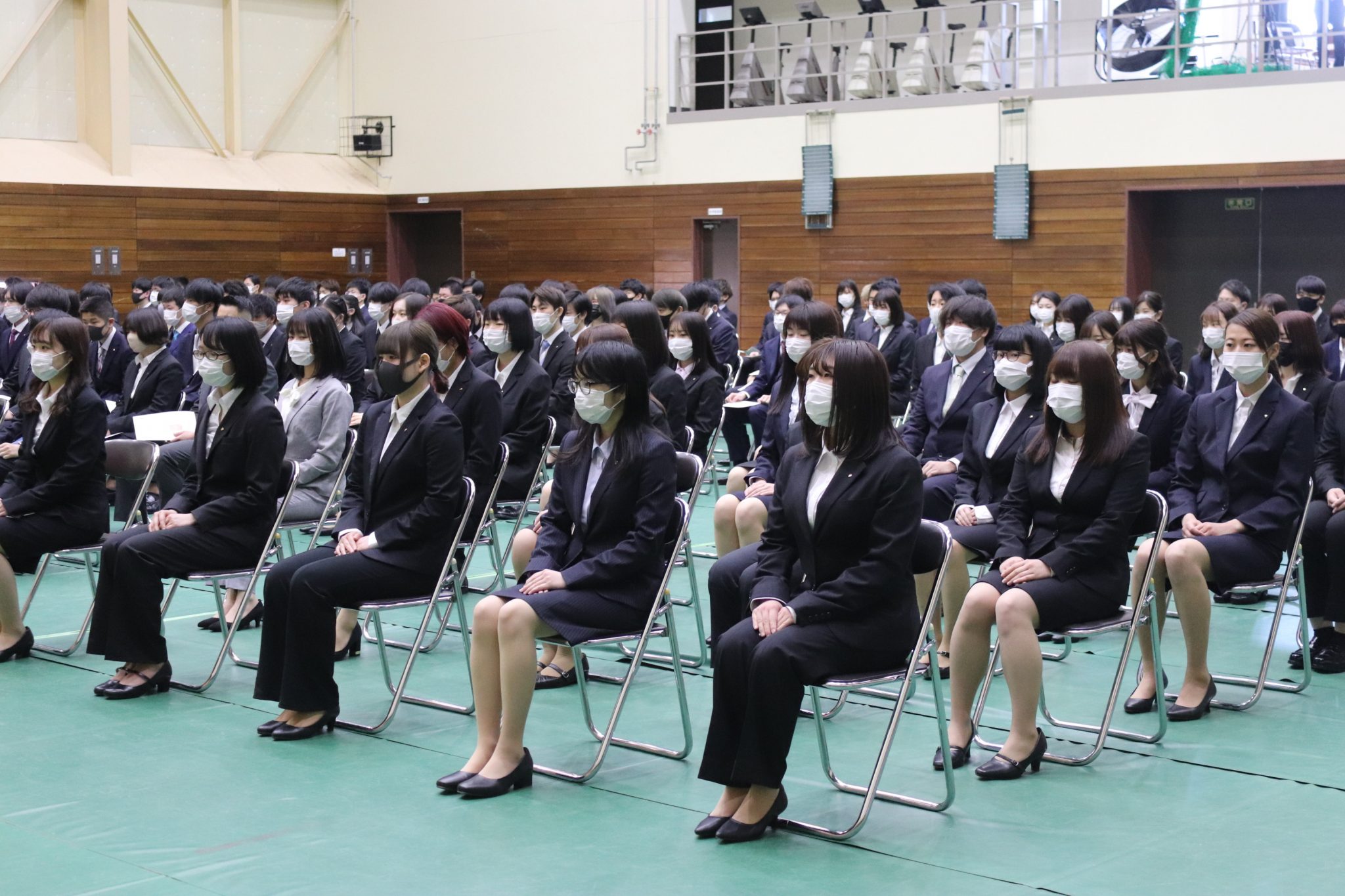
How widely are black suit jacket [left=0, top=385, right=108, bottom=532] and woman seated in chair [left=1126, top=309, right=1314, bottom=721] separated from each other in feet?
14.1

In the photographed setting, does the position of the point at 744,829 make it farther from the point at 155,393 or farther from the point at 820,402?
the point at 155,393

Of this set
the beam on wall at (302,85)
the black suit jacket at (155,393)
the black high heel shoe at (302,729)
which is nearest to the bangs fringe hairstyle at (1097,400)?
the black high heel shoe at (302,729)

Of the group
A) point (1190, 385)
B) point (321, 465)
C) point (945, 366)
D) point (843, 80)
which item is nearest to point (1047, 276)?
point (843, 80)

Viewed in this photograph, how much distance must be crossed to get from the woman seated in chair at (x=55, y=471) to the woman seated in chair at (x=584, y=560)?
7.59 feet

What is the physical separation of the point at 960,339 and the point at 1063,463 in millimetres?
1584

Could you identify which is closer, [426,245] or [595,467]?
[595,467]

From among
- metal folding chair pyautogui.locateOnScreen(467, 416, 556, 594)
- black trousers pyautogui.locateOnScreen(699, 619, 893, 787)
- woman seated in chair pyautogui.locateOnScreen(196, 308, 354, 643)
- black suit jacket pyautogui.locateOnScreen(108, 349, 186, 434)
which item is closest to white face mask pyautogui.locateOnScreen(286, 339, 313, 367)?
woman seated in chair pyautogui.locateOnScreen(196, 308, 354, 643)

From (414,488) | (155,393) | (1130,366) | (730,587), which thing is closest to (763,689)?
(730,587)

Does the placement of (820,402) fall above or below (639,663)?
above

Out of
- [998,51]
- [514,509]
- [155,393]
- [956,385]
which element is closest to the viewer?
[956,385]

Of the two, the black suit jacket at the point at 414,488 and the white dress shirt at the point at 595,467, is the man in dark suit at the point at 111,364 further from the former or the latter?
the white dress shirt at the point at 595,467

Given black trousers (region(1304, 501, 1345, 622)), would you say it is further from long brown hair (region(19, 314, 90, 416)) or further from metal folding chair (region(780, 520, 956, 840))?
long brown hair (region(19, 314, 90, 416))

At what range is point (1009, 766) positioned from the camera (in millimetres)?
4578

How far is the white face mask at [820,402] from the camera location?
167 inches
